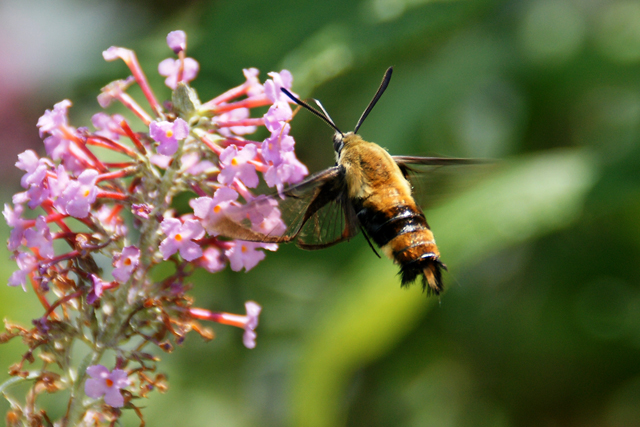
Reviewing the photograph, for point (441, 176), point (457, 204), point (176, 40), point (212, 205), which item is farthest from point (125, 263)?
point (457, 204)

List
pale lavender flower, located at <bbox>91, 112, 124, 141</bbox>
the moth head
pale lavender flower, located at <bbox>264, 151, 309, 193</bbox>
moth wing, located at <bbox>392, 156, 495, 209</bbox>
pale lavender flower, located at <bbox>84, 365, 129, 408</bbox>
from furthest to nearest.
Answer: moth wing, located at <bbox>392, 156, 495, 209</bbox>, the moth head, pale lavender flower, located at <bbox>91, 112, 124, 141</bbox>, pale lavender flower, located at <bbox>264, 151, 309, 193</bbox>, pale lavender flower, located at <bbox>84, 365, 129, 408</bbox>

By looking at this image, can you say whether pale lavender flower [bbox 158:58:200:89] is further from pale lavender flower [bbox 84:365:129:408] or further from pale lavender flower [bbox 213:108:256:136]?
pale lavender flower [bbox 84:365:129:408]

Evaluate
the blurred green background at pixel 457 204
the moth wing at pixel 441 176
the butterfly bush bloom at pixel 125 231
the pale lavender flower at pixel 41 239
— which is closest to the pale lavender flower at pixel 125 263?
the butterfly bush bloom at pixel 125 231

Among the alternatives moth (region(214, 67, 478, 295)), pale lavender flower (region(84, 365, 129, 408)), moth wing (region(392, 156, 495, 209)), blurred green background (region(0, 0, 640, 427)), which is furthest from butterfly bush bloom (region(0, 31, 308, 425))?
blurred green background (region(0, 0, 640, 427))

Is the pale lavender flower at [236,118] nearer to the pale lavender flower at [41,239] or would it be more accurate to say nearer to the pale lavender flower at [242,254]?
the pale lavender flower at [242,254]

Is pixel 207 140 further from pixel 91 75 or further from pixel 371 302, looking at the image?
pixel 91 75

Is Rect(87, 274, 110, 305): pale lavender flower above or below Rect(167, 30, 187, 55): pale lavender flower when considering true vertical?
below
